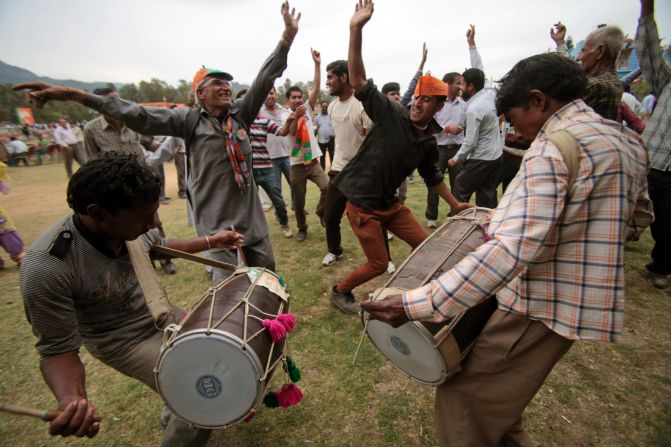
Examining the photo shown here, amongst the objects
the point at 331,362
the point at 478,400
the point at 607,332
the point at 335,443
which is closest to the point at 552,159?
the point at 607,332

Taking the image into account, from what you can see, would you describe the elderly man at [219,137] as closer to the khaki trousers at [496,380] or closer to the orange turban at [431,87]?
the orange turban at [431,87]

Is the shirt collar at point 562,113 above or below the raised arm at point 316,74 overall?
below

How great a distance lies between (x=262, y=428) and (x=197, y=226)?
5.25 ft

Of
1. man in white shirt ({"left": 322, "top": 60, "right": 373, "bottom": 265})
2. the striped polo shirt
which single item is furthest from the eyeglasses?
man in white shirt ({"left": 322, "top": 60, "right": 373, "bottom": 265})

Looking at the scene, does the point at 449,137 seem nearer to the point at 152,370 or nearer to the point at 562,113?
the point at 562,113

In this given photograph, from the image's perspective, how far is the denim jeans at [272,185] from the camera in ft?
17.2

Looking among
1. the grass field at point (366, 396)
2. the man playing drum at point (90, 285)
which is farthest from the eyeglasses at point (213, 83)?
the grass field at point (366, 396)

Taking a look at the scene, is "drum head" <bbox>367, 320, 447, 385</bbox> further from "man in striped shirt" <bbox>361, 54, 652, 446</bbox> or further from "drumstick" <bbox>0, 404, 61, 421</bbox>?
"drumstick" <bbox>0, 404, 61, 421</bbox>

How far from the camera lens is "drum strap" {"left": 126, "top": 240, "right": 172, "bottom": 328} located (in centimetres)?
187

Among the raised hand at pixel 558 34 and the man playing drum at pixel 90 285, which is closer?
the man playing drum at pixel 90 285

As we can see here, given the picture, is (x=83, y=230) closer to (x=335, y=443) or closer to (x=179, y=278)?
(x=335, y=443)

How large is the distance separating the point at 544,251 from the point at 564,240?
0.25ft

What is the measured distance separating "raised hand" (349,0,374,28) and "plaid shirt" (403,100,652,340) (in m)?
1.48

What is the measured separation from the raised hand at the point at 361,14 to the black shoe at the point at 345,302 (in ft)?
7.83
